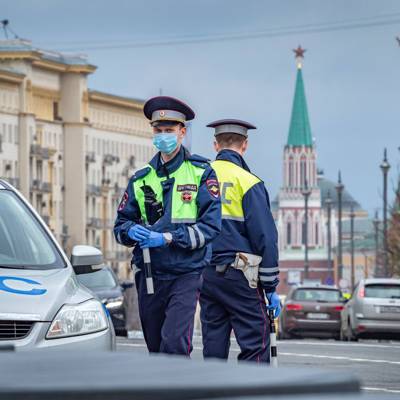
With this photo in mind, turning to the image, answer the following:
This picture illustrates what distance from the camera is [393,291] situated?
36000 mm

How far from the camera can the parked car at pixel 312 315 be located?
140ft

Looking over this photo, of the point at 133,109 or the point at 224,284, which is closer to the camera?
the point at 224,284

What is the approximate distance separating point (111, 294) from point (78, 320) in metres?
19.3

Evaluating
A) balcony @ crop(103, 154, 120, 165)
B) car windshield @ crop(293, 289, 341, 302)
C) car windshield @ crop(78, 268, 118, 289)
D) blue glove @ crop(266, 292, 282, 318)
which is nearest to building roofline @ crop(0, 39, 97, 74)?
balcony @ crop(103, 154, 120, 165)

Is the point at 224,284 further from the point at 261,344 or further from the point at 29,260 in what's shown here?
the point at 29,260

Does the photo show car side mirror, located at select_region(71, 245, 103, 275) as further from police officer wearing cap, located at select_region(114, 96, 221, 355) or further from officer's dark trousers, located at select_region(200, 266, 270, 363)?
officer's dark trousers, located at select_region(200, 266, 270, 363)

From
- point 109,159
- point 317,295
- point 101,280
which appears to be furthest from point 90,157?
point 101,280

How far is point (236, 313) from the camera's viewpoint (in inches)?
435

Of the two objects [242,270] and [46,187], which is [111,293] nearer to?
[242,270]

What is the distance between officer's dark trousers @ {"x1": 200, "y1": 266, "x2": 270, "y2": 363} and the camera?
1102cm

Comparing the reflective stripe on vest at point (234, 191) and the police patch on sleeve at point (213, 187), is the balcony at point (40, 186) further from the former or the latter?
the police patch on sleeve at point (213, 187)

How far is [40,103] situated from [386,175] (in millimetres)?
73401

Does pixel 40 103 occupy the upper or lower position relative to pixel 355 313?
upper

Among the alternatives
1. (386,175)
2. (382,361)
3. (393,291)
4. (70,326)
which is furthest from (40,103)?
(70,326)
